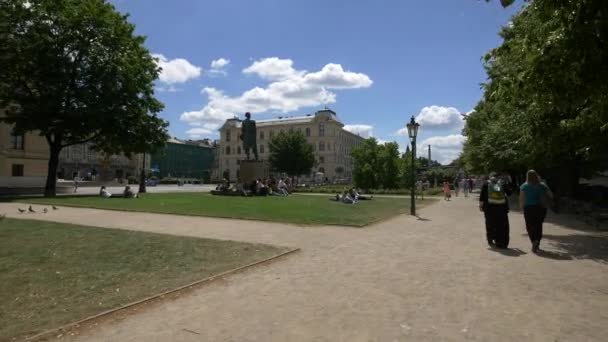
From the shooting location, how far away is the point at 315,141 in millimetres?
118688

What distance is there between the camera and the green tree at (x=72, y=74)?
84.7ft

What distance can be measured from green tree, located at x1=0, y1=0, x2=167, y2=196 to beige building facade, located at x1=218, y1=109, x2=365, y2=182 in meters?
81.7

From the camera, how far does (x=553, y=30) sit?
675 centimetres

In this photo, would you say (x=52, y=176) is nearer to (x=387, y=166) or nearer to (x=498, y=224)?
(x=498, y=224)

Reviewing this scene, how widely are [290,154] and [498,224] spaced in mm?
58294

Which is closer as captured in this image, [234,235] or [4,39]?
[234,235]

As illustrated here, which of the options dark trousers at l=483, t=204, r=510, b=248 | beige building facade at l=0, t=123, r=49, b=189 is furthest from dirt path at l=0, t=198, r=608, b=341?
beige building facade at l=0, t=123, r=49, b=189

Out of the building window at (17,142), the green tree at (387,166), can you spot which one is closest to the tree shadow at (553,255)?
the green tree at (387,166)

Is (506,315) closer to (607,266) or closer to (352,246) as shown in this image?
(607,266)

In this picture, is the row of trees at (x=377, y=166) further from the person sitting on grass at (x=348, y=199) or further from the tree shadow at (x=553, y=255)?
the tree shadow at (x=553, y=255)

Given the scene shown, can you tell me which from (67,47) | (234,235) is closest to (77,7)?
(67,47)

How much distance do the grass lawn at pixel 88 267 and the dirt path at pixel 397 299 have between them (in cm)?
68

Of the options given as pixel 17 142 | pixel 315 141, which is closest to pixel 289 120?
pixel 315 141

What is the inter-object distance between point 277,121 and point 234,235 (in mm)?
118128
